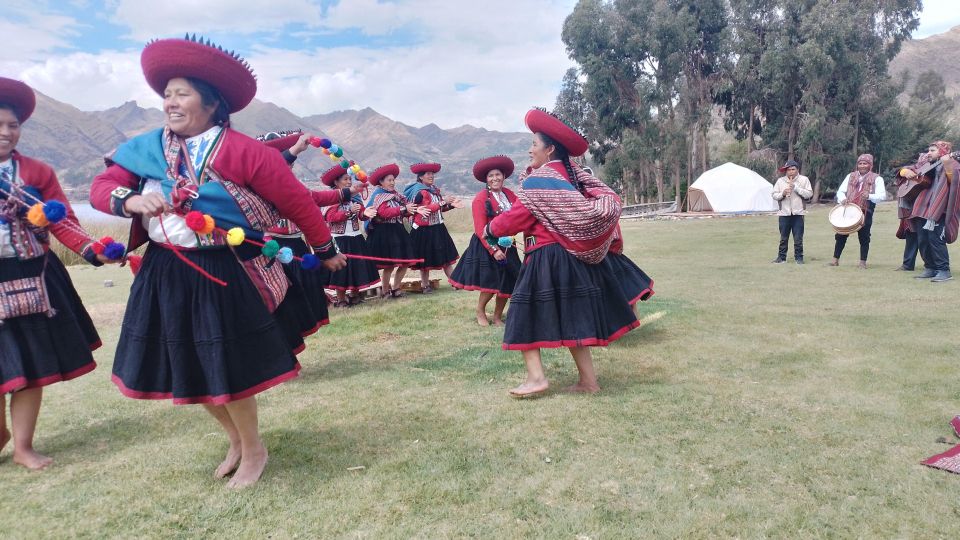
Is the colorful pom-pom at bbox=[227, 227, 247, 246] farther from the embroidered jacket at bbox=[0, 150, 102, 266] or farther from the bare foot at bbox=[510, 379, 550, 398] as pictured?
the bare foot at bbox=[510, 379, 550, 398]

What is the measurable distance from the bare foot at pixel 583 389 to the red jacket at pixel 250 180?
238 cm

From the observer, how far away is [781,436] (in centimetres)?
376

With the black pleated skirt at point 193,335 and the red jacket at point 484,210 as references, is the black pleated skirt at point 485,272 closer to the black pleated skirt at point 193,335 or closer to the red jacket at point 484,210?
the red jacket at point 484,210

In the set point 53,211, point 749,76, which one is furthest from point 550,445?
point 749,76

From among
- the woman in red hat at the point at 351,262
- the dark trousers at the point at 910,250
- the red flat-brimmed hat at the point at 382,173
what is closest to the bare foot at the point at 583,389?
the woman in red hat at the point at 351,262

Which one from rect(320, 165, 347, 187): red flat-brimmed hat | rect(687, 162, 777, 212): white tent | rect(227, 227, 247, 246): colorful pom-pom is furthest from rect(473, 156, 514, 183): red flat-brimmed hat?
rect(687, 162, 777, 212): white tent

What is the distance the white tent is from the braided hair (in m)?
30.3

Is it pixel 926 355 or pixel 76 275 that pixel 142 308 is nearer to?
pixel 926 355

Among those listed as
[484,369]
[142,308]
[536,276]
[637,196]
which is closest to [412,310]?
[484,369]

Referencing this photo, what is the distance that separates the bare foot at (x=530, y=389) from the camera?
4.49 m

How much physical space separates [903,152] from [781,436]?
1718 inches

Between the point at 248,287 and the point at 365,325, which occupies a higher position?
the point at 248,287

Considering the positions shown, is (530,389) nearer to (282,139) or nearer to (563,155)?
(563,155)

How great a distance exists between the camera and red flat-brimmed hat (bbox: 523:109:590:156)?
4.40 m
